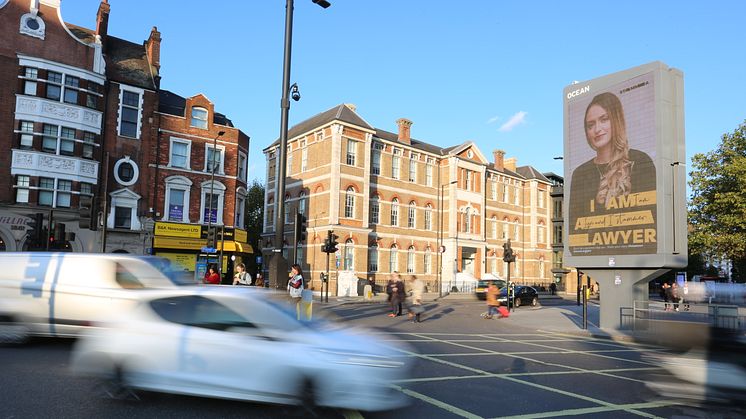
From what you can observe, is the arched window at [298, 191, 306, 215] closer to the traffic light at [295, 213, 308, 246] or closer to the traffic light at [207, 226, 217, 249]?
the traffic light at [207, 226, 217, 249]

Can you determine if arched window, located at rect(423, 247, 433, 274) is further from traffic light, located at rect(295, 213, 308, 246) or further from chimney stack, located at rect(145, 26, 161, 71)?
traffic light, located at rect(295, 213, 308, 246)

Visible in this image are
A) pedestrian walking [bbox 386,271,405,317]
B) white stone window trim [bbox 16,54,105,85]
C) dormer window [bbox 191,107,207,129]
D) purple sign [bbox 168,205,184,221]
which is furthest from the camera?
dormer window [bbox 191,107,207,129]

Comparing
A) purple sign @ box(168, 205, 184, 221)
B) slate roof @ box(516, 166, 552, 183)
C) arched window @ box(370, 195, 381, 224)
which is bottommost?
purple sign @ box(168, 205, 184, 221)

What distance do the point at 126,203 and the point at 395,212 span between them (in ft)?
73.3

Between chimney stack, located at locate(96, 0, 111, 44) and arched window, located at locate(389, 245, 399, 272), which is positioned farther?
arched window, located at locate(389, 245, 399, 272)

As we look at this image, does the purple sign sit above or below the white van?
above

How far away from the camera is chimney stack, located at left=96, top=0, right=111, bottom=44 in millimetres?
31688

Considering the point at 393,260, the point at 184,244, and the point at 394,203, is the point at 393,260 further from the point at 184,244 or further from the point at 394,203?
the point at 184,244

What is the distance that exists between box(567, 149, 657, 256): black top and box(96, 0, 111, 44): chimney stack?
95.3 feet

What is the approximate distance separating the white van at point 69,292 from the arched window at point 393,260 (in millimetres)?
35147

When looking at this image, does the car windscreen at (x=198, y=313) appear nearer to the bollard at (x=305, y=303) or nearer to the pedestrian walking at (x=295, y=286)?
the pedestrian walking at (x=295, y=286)

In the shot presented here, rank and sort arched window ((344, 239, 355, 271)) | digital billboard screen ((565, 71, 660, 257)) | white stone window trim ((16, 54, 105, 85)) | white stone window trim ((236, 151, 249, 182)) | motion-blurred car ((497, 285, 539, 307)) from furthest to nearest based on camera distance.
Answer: arched window ((344, 239, 355, 271)) → white stone window trim ((236, 151, 249, 182)) → motion-blurred car ((497, 285, 539, 307)) → white stone window trim ((16, 54, 105, 85)) → digital billboard screen ((565, 71, 660, 257))

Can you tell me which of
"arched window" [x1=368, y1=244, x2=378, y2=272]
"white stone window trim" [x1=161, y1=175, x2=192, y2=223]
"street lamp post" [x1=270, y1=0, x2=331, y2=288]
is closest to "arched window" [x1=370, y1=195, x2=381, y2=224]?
"arched window" [x1=368, y1=244, x2=378, y2=272]

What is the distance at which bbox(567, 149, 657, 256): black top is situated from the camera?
16.9 metres
